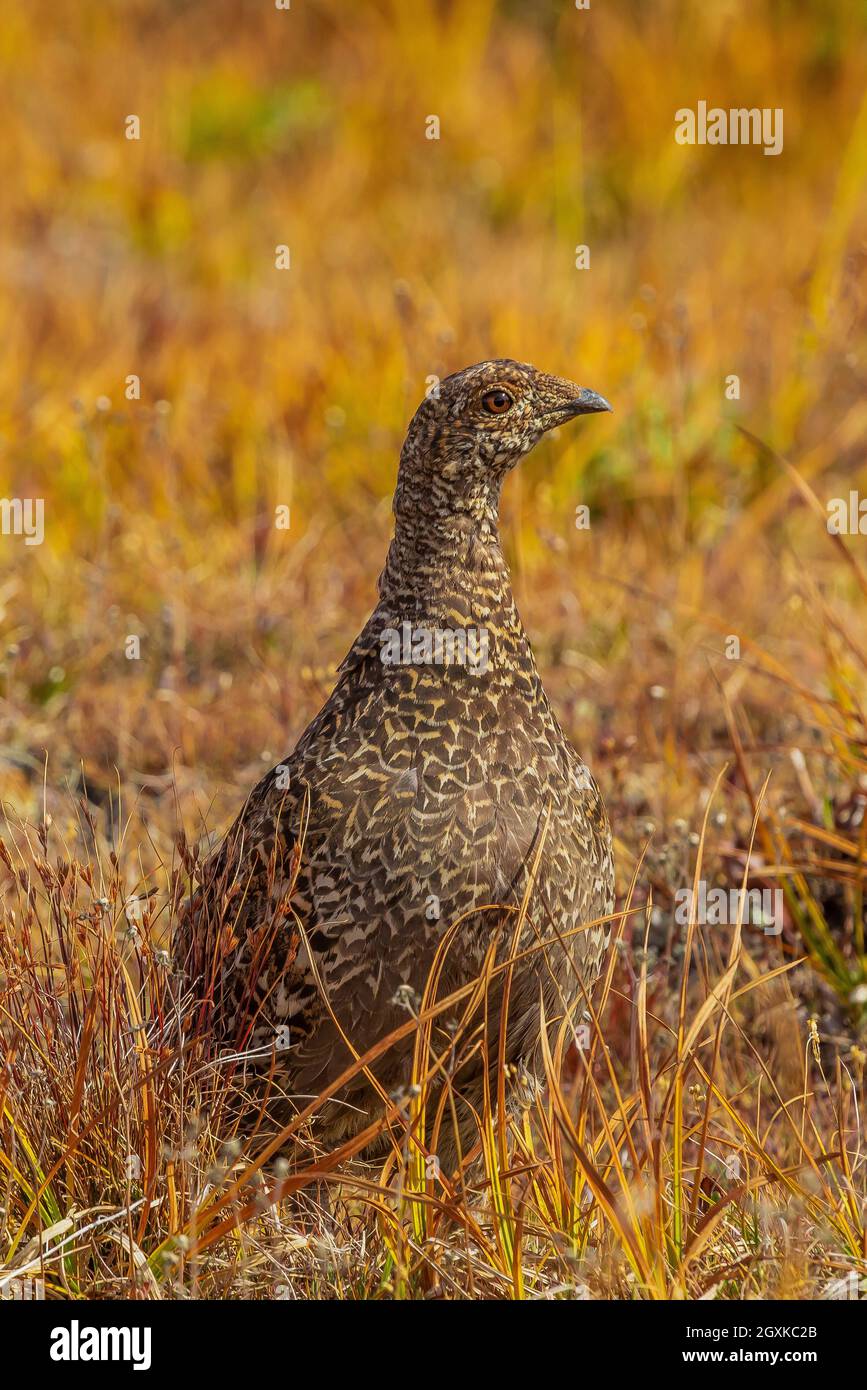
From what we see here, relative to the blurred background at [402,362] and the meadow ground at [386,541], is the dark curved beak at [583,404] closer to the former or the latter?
the meadow ground at [386,541]

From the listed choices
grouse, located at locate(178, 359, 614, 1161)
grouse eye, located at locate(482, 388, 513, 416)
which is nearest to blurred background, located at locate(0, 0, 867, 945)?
grouse, located at locate(178, 359, 614, 1161)

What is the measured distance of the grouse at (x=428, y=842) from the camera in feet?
9.73

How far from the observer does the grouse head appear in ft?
10.5

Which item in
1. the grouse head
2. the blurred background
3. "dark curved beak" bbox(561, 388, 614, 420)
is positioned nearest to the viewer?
the grouse head

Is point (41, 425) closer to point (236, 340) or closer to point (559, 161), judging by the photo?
point (236, 340)

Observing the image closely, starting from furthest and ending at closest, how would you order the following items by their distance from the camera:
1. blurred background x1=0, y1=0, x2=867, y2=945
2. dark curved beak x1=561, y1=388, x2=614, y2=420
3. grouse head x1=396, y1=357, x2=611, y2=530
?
blurred background x1=0, y1=0, x2=867, y2=945, dark curved beak x1=561, y1=388, x2=614, y2=420, grouse head x1=396, y1=357, x2=611, y2=530

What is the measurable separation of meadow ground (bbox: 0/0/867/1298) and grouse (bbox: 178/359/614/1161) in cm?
13

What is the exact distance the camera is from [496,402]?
3.21m

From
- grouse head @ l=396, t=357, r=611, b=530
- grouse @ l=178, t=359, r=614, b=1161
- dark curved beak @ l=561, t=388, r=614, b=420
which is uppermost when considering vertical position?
dark curved beak @ l=561, t=388, r=614, b=420

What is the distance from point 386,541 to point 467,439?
2.71 metres

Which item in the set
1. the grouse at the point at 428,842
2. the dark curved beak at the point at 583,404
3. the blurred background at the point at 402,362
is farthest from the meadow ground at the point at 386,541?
the dark curved beak at the point at 583,404

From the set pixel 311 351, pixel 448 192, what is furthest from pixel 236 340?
pixel 448 192

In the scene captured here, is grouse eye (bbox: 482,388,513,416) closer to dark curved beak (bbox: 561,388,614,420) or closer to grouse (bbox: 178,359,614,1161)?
grouse (bbox: 178,359,614,1161)

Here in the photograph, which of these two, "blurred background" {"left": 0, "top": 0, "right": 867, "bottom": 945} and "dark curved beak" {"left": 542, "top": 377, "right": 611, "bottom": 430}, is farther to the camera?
"blurred background" {"left": 0, "top": 0, "right": 867, "bottom": 945}
